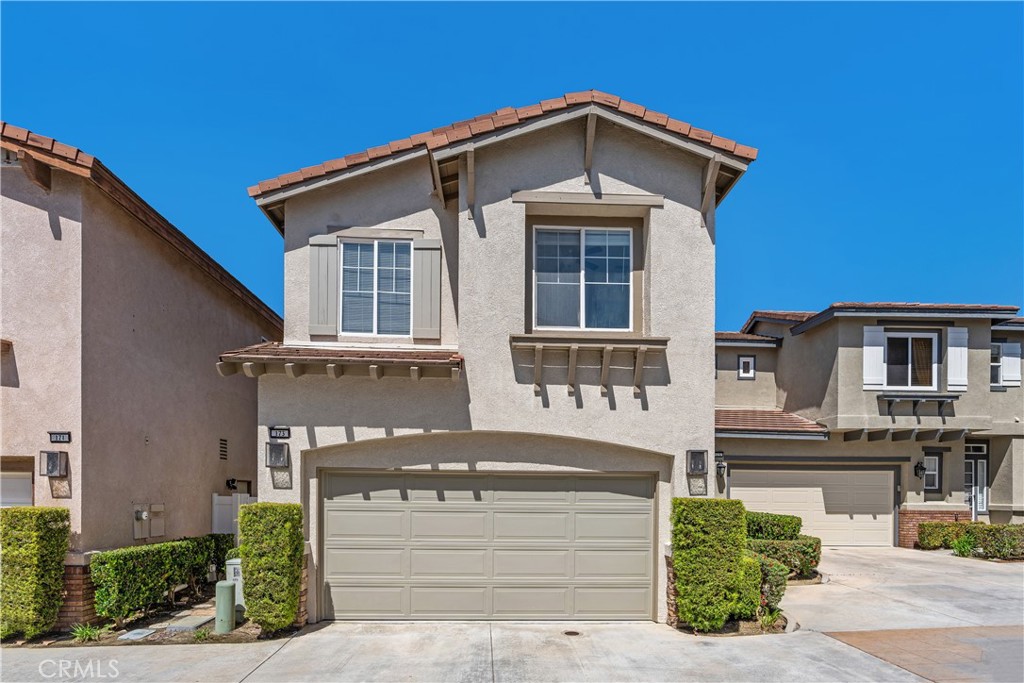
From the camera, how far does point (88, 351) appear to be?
9484 millimetres

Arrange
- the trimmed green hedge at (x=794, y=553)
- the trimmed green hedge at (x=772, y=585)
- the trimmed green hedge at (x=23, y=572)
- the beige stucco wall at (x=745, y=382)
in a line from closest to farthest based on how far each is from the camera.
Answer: the trimmed green hedge at (x=23, y=572) < the trimmed green hedge at (x=772, y=585) < the trimmed green hedge at (x=794, y=553) < the beige stucco wall at (x=745, y=382)

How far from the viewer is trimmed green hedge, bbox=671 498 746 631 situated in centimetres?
895

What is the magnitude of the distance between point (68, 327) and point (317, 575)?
508 centimetres

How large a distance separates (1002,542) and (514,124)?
1535 cm

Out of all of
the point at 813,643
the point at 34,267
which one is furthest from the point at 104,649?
the point at 813,643

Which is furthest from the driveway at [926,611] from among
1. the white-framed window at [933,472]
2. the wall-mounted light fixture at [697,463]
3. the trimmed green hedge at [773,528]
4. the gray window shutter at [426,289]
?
the gray window shutter at [426,289]

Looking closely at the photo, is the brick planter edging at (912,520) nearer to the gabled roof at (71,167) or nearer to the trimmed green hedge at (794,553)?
the trimmed green hedge at (794,553)

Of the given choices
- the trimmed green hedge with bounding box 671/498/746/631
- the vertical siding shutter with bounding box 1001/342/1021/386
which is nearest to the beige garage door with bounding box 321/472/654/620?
the trimmed green hedge with bounding box 671/498/746/631

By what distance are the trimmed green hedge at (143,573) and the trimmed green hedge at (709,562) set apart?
783 cm

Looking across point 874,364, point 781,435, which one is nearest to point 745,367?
point 781,435

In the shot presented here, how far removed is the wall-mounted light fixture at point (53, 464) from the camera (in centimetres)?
897

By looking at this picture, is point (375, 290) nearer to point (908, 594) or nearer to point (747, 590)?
point (747, 590)

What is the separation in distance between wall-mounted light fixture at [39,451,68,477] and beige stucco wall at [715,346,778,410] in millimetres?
15877

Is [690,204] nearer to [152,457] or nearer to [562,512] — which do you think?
[562,512]
